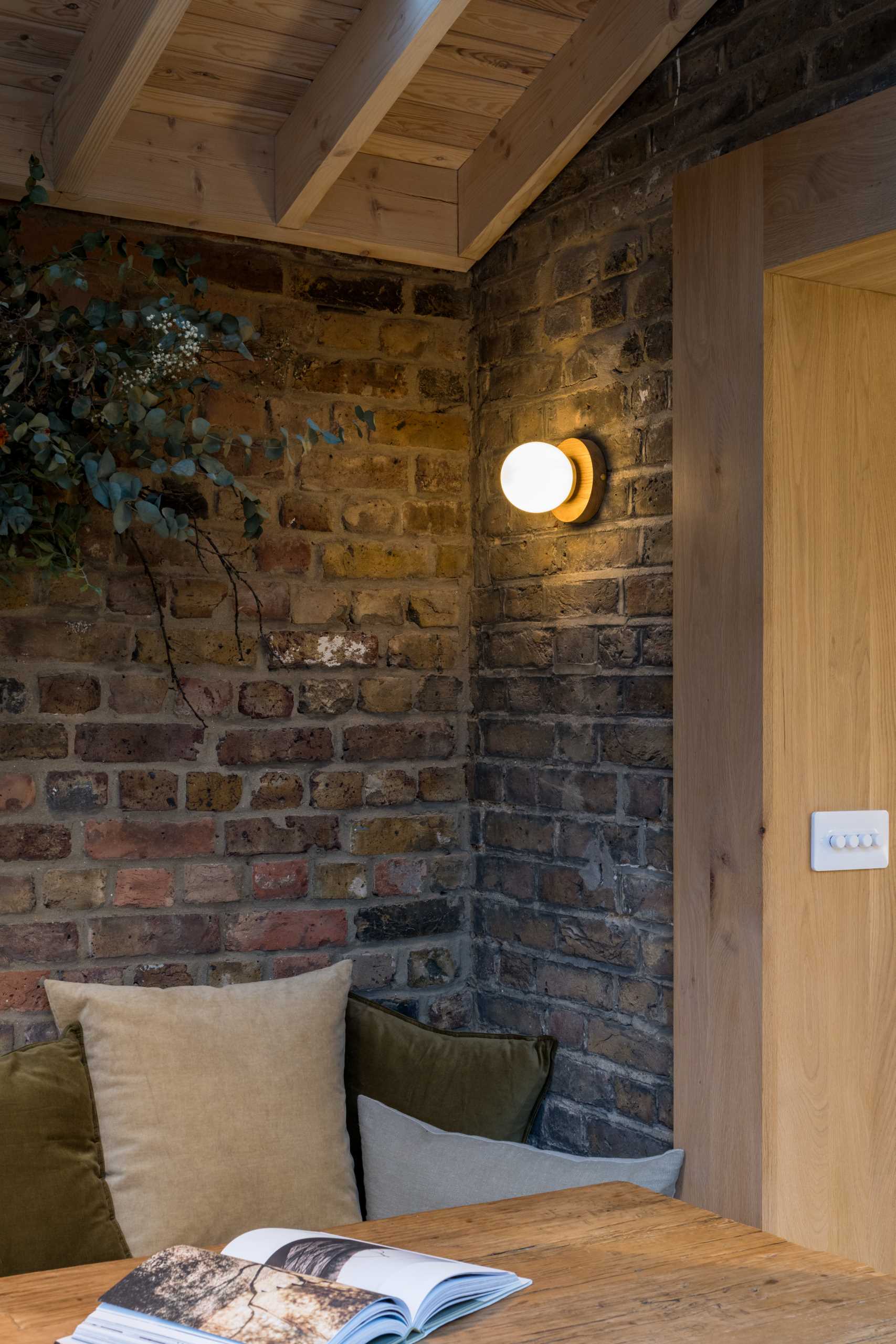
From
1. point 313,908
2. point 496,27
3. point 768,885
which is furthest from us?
point 313,908

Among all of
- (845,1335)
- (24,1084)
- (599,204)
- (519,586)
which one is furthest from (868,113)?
(24,1084)

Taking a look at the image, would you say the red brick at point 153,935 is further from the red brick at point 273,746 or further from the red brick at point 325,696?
the red brick at point 325,696

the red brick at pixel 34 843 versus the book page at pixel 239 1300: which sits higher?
the red brick at pixel 34 843

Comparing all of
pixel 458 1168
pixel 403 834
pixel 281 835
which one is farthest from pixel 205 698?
pixel 458 1168

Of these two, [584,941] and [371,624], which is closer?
[584,941]

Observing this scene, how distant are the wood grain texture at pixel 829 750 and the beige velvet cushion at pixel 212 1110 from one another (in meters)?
0.83

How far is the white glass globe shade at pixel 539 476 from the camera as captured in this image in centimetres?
253

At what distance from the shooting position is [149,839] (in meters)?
2.59

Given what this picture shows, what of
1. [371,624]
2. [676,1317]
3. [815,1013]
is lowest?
[676,1317]

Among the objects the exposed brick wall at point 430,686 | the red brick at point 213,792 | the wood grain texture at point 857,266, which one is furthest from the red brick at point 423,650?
the wood grain texture at point 857,266

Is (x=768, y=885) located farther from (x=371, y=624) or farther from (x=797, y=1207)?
(x=371, y=624)

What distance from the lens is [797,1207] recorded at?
213 centimetres

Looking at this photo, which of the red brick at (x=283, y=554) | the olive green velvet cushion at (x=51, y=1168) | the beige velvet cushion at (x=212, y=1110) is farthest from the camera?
the red brick at (x=283, y=554)

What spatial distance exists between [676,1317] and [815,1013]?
0.77m
